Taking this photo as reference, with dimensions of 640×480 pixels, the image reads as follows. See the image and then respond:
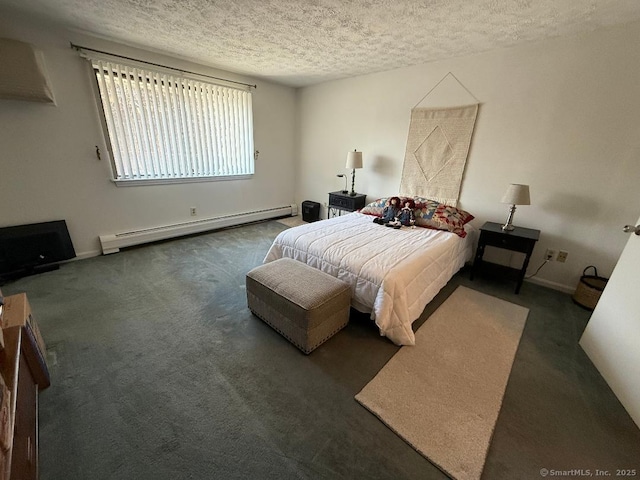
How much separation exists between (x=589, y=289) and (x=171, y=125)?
15.9ft

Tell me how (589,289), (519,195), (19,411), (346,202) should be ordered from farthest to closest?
(346,202) < (519,195) < (589,289) < (19,411)

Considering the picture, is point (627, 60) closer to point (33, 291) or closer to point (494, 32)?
point (494, 32)

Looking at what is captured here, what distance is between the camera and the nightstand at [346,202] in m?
3.87

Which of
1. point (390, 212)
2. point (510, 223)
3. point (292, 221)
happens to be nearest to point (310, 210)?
point (292, 221)

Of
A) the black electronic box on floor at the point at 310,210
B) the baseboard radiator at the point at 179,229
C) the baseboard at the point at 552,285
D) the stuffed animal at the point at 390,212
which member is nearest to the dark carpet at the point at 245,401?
the baseboard at the point at 552,285

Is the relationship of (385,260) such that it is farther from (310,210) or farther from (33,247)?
(33,247)

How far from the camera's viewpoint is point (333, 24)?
7.17 ft

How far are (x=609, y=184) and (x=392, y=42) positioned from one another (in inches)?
92.4

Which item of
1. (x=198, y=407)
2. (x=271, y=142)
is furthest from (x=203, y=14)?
(x=198, y=407)

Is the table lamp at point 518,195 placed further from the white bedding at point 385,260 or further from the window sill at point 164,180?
the window sill at point 164,180

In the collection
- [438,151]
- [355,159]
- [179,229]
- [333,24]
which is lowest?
[179,229]

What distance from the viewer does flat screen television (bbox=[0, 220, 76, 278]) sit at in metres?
2.47

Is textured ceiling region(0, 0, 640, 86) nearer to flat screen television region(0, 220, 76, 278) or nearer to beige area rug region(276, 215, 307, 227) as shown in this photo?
flat screen television region(0, 220, 76, 278)

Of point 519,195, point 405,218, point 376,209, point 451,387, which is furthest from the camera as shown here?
point 376,209
